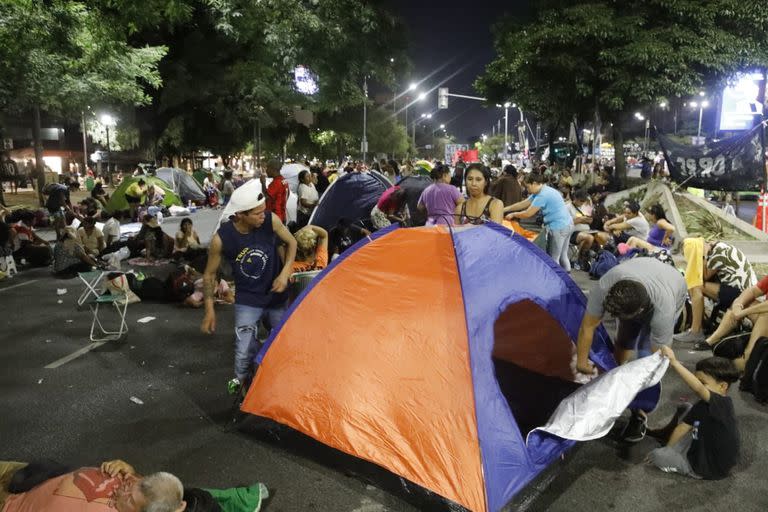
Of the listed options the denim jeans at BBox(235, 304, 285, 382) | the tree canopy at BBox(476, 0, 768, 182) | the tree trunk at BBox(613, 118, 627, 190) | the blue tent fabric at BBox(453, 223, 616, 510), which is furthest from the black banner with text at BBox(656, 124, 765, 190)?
the denim jeans at BBox(235, 304, 285, 382)

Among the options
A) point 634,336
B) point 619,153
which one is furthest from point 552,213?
point 619,153

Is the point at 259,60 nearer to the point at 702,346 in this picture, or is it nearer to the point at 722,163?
the point at 722,163

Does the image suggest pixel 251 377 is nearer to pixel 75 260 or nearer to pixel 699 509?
pixel 699 509

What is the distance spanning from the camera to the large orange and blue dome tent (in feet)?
11.2

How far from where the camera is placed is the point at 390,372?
3764 mm

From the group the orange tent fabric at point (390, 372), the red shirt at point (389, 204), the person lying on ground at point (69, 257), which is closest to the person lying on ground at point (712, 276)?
the orange tent fabric at point (390, 372)

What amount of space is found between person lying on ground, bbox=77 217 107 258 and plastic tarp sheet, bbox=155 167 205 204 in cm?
936

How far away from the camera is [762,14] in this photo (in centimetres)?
1570

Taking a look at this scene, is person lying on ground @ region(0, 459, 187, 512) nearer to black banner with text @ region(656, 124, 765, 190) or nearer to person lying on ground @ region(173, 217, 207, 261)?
person lying on ground @ region(173, 217, 207, 261)

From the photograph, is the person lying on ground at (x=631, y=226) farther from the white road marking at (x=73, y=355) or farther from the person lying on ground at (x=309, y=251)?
the white road marking at (x=73, y=355)

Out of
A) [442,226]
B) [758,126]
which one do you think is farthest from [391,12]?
[442,226]

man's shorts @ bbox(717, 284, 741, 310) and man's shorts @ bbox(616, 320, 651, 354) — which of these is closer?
man's shorts @ bbox(616, 320, 651, 354)

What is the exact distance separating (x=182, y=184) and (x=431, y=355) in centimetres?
1857

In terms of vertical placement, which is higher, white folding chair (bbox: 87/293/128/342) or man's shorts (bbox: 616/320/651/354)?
man's shorts (bbox: 616/320/651/354)
